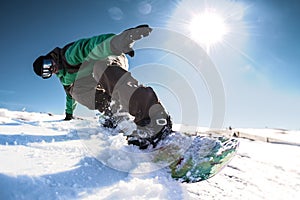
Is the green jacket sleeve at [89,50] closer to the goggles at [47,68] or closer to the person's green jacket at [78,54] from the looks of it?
the person's green jacket at [78,54]

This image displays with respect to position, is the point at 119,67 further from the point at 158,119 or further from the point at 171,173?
the point at 171,173

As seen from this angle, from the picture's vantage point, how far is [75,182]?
1.14 m

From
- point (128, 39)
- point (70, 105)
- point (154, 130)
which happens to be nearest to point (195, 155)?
point (154, 130)

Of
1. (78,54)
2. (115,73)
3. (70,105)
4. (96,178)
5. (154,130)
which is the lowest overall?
(96,178)

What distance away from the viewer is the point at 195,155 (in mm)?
1662

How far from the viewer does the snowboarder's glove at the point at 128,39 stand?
1.78 metres

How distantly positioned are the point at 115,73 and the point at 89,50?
30cm

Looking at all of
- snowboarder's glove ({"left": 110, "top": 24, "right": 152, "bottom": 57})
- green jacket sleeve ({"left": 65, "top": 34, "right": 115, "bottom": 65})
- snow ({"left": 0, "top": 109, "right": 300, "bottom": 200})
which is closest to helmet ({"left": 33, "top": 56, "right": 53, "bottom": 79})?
green jacket sleeve ({"left": 65, "top": 34, "right": 115, "bottom": 65})

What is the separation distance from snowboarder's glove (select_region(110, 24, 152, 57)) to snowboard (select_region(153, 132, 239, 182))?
77cm

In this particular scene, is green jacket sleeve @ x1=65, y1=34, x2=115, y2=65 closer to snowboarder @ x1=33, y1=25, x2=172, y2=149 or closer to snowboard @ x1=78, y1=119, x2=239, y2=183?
snowboarder @ x1=33, y1=25, x2=172, y2=149

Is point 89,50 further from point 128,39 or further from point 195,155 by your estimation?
point 195,155

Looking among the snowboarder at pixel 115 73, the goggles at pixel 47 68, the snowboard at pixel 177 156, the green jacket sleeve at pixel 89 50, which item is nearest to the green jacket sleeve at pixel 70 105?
the snowboarder at pixel 115 73

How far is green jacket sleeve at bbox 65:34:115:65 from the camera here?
77.9 inches

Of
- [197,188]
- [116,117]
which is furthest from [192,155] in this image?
[116,117]
